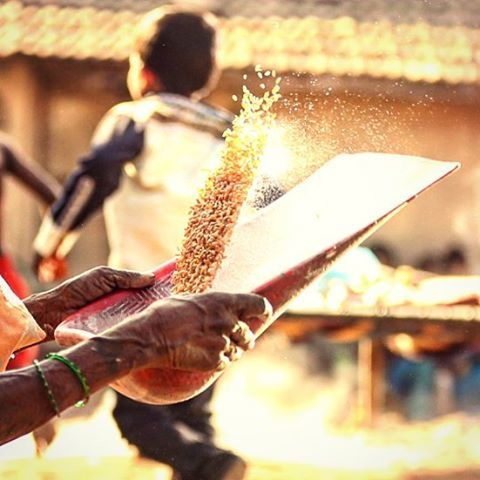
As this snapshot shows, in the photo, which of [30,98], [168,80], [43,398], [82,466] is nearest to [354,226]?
[43,398]

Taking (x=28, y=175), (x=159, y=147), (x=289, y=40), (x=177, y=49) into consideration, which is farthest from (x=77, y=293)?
(x=289, y=40)

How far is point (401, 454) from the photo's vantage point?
6488 millimetres

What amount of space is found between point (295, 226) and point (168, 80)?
2096 millimetres

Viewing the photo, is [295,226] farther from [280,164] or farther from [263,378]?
[263,378]

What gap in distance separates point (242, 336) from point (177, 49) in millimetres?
2440

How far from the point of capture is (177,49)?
4215mm

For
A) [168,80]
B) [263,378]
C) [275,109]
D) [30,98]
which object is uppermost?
[275,109]

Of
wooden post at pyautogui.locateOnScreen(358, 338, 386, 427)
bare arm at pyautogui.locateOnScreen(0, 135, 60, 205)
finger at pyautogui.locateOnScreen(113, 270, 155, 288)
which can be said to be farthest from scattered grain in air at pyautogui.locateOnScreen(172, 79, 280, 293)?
wooden post at pyautogui.locateOnScreen(358, 338, 386, 427)

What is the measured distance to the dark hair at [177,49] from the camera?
4223 millimetres

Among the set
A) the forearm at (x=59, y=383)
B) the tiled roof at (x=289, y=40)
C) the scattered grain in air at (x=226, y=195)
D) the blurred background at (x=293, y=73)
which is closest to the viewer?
the forearm at (x=59, y=383)

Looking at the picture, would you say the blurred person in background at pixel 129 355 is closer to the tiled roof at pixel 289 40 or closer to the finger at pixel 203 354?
the finger at pixel 203 354

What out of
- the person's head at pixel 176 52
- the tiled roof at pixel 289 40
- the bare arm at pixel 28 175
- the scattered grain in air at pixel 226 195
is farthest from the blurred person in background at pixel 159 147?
A: the tiled roof at pixel 289 40

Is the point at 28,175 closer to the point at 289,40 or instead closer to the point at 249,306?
the point at 249,306

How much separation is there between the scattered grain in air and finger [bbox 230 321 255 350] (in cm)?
28
